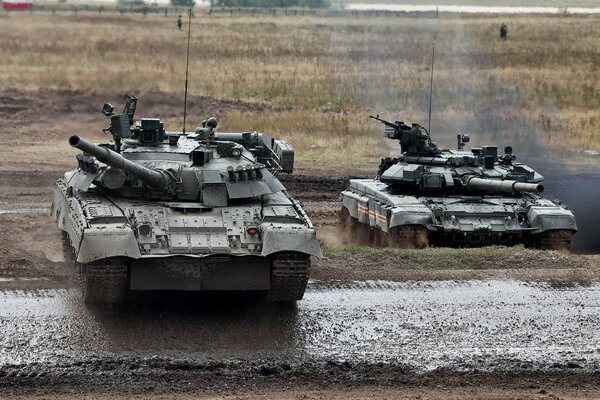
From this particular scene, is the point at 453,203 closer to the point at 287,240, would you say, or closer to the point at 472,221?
the point at 472,221

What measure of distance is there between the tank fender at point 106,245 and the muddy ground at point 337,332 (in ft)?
2.89

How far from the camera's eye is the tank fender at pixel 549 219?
21234 millimetres

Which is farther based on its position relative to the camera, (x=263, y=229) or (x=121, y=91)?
(x=121, y=91)

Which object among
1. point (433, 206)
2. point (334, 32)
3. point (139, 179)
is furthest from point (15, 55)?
point (139, 179)

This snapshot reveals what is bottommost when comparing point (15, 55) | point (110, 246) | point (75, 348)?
point (75, 348)

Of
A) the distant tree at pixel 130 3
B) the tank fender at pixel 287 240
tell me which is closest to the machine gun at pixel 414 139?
the tank fender at pixel 287 240

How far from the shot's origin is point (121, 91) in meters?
38.8

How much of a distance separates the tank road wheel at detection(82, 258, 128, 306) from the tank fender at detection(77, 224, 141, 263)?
208 mm

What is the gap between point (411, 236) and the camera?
69.5ft

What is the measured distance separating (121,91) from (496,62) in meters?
12.6

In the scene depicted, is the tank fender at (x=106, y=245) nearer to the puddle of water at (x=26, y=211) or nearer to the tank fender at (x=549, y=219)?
the tank fender at (x=549, y=219)

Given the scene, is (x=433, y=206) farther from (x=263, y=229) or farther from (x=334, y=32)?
(x=334, y=32)

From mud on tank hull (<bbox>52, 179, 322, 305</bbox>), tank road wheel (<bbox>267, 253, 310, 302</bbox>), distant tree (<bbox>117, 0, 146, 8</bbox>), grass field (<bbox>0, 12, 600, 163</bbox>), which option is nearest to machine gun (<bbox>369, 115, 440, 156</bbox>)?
mud on tank hull (<bbox>52, 179, 322, 305</bbox>)

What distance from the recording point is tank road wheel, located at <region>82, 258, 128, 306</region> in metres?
15.4
